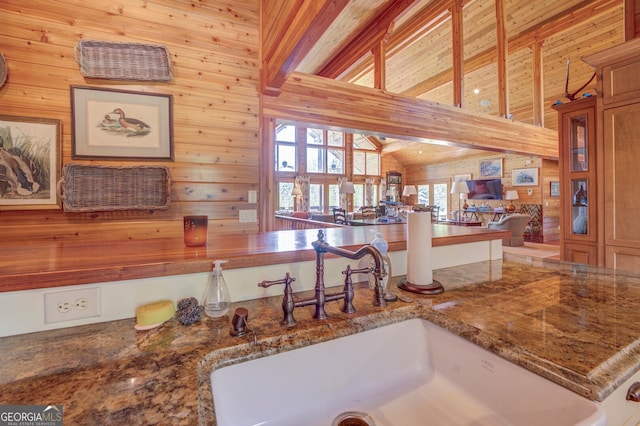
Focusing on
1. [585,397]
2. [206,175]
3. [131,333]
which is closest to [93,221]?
A: [206,175]

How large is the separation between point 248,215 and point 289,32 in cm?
131

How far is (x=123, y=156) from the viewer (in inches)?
74.2

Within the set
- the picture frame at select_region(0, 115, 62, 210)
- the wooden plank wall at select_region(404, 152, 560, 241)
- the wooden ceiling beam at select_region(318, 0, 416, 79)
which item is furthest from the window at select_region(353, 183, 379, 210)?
the picture frame at select_region(0, 115, 62, 210)

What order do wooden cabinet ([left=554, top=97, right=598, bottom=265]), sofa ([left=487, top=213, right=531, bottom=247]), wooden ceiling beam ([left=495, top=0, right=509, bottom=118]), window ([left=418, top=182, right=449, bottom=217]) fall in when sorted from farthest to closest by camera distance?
1. window ([left=418, top=182, right=449, bottom=217])
2. sofa ([left=487, top=213, right=531, bottom=247])
3. wooden ceiling beam ([left=495, top=0, right=509, bottom=118])
4. wooden cabinet ([left=554, top=97, right=598, bottom=265])

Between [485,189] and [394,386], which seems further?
[485,189]

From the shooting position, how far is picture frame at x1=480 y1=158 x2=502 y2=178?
935 cm

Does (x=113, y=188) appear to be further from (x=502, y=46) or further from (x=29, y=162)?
(x=502, y=46)

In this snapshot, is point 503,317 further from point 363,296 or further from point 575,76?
point 575,76

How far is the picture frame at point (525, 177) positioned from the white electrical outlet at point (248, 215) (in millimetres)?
9212

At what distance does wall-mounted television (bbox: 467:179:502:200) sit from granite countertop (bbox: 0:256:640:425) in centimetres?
949

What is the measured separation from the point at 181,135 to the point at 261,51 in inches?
36.2

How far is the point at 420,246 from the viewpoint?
1054 mm

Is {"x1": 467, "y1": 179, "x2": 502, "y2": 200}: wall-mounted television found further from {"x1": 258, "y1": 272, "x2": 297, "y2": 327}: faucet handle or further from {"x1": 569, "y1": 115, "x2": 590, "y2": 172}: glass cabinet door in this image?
{"x1": 258, "y1": 272, "x2": 297, "y2": 327}: faucet handle

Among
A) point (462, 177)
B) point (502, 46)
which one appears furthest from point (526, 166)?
point (502, 46)
